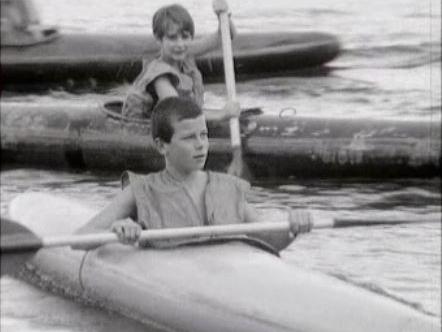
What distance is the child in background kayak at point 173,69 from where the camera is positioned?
8.65 metres

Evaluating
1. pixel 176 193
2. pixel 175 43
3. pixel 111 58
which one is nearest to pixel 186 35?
pixel 175 43

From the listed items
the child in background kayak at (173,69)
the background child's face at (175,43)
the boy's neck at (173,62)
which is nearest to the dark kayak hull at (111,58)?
the child in background kayak at (173,69)

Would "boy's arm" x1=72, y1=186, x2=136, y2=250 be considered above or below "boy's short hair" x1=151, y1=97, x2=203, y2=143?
below

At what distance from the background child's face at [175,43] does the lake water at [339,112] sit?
1275 mm

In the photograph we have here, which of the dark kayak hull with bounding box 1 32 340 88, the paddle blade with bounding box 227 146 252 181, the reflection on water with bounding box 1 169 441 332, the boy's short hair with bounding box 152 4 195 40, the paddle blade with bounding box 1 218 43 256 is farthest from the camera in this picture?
the dark kayak hull with bounding box 1 32 340 88

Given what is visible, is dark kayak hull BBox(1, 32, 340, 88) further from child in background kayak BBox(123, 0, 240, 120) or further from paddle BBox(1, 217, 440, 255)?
paddle BBox(1, 217, 440, 255)

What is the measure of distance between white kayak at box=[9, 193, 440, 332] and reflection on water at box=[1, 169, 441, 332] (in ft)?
0.64

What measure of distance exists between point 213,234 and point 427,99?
7316 millimetres

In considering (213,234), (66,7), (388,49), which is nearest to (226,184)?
(213,234)

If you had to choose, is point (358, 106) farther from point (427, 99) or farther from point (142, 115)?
point (142, 115)

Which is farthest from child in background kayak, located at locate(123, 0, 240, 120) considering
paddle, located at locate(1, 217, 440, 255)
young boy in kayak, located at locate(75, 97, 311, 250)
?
paddle, located at locate(1, 217, 440, 255)

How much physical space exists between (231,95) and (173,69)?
1.60 feet

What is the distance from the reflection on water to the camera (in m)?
7.39

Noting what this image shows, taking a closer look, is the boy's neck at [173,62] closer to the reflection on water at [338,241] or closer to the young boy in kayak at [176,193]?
the reflection on water at [338,241]
